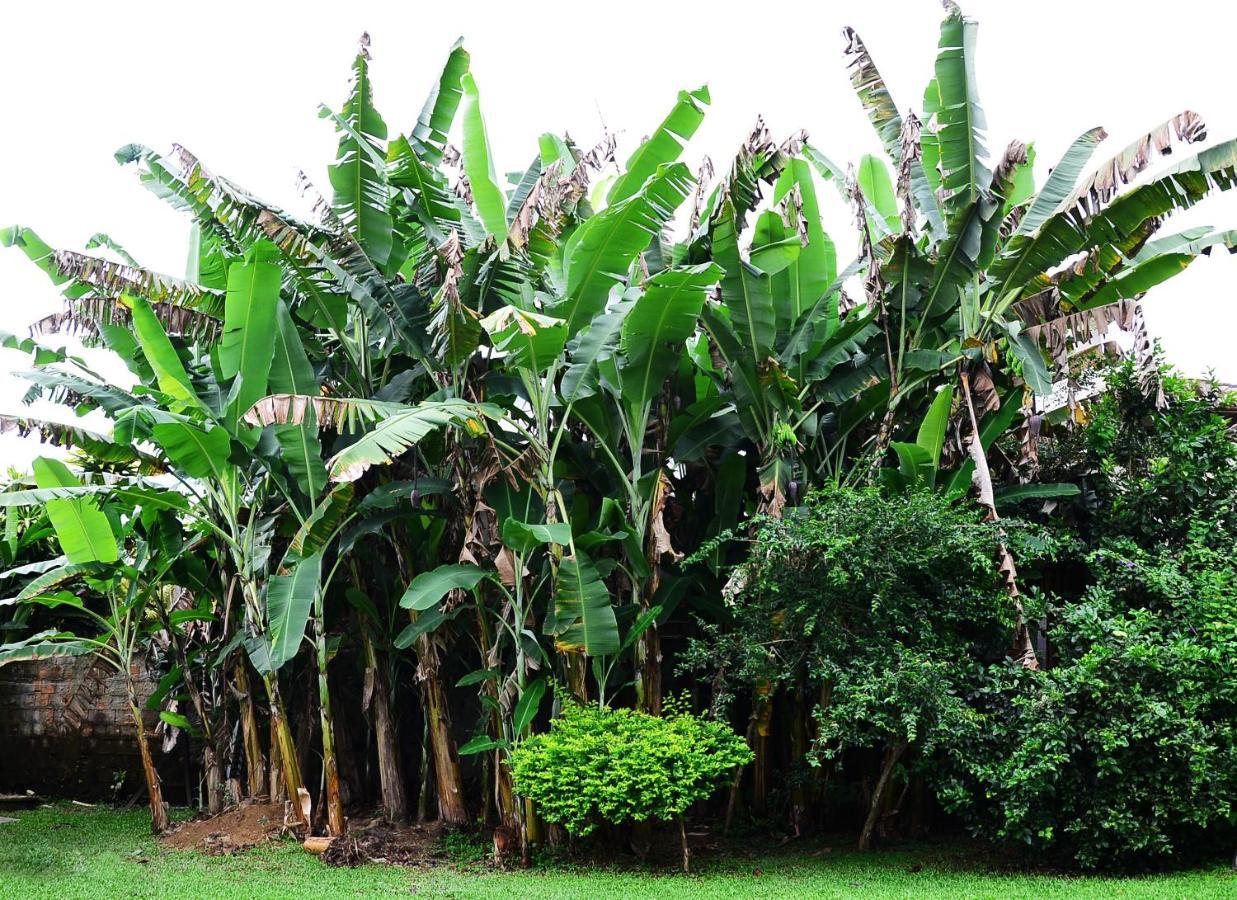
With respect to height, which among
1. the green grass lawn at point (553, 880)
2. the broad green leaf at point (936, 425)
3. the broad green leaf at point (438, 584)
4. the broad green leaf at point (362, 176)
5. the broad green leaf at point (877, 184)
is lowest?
the green grass lawn at point (553, 880)

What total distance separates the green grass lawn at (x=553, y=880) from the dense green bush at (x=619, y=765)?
413 mm

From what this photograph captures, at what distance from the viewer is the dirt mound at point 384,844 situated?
274 inches

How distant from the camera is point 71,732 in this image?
35.1 ft

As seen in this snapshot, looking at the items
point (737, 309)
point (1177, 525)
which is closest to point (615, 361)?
point (737, 309)

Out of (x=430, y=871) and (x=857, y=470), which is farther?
(x=857, y=470)

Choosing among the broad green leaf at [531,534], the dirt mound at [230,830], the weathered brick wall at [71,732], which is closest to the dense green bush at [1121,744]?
the broad green leaf at [531,534]

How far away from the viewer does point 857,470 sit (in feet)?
24.3

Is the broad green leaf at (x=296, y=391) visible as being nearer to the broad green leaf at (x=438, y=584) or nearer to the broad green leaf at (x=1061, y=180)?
the broad green leaf at (x=438, y=584)

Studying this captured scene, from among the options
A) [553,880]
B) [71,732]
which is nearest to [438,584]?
[553,880]

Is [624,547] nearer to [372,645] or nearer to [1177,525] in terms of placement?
[372,645]

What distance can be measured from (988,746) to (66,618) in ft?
30.9

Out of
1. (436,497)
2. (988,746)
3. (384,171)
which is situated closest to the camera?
(988,746)

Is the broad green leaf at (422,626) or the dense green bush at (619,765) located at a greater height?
the broad green leaf at (422,626)

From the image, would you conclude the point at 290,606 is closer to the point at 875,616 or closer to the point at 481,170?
the point at 481,170
